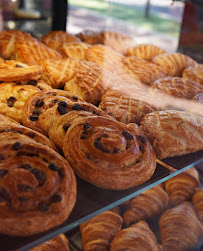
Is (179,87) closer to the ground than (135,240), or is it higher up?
higher up

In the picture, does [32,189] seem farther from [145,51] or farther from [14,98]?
[145,51]

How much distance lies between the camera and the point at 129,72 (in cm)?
292

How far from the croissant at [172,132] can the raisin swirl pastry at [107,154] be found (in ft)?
0.57

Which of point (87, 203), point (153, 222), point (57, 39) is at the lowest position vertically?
point (153, 222)

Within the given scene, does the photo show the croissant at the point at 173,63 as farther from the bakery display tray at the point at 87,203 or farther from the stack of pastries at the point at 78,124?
the bakery display tray at the point at 87,203

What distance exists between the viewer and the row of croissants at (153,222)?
2.42m

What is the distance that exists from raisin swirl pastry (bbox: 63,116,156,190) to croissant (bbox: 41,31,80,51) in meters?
1.84

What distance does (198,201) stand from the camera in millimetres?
2977

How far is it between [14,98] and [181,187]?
1.85 metres

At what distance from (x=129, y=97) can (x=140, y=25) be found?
10.2 ft

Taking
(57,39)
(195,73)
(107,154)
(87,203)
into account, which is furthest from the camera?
(57,39)

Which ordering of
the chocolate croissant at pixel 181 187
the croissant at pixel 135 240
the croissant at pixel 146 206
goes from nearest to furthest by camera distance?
1. the croissant at pixel 135 240
2. the croissant at pixel 146 206
3. the chocolate croissant at pixel 181 187

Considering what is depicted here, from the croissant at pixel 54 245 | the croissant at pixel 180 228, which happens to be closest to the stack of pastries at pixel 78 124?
the croissant at pixel 180 228

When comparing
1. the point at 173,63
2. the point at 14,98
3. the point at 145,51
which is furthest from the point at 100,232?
the point at 145,51
